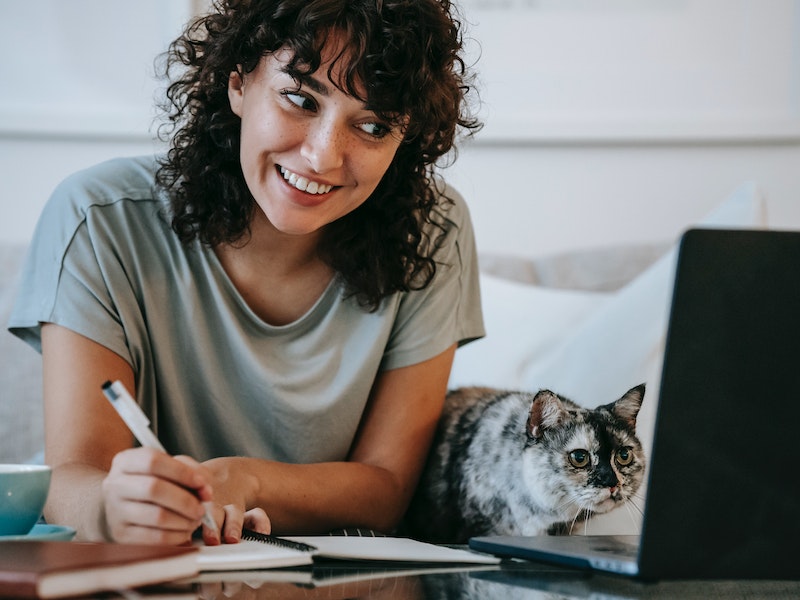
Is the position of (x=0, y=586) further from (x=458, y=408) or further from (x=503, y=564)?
(x=458, y=408)

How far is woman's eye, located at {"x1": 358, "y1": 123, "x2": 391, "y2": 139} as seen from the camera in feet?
3.91

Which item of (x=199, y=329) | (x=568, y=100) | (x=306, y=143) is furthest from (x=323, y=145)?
(x=568, y=100)

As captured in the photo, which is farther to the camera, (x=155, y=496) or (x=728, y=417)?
(x=155, y=496)

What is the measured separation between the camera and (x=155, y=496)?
2.50ft

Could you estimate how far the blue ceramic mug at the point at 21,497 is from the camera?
2.51 ft

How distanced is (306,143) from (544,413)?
0.47 metres

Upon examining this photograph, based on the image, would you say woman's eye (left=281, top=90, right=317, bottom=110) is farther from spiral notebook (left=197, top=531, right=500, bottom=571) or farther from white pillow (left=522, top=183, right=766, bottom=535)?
white pillow (left=522, top=183, right=766, bottom=535)

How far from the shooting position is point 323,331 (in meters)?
1.40

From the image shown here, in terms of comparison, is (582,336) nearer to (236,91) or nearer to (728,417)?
(236,91)

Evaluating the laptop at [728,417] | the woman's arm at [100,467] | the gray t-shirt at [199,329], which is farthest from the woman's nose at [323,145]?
the laptop at [728,417]

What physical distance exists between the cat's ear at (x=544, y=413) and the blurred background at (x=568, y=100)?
1114mm

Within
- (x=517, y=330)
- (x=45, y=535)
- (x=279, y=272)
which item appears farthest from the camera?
(x=517, y=330)

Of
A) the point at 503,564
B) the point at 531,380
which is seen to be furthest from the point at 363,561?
the point at 531,380

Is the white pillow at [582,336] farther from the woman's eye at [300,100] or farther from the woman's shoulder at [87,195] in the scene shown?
the woman's shoulder at [87,195]
